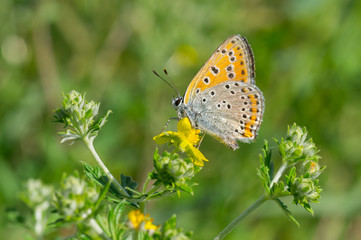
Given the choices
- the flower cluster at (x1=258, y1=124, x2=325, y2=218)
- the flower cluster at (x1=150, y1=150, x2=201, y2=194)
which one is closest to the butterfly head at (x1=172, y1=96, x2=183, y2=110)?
the flower cluster at (x1=258, y1=124, x2=325, y2=218)

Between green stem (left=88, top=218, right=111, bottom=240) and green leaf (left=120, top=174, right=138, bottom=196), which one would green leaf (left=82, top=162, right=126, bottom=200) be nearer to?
green leaf (left=120, top=174, right=138, bottom=196)

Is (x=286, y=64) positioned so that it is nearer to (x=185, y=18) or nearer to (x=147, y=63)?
(x=185, y=18)

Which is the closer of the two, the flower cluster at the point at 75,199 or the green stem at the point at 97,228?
the flower cluster at the point at 75,199

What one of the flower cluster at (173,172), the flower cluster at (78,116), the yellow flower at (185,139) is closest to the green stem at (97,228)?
the flower cluster at (173,172)

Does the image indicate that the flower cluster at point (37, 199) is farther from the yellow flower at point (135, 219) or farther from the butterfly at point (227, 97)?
the butterfly at point (227, 97)

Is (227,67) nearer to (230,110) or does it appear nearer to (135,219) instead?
(230,110)
